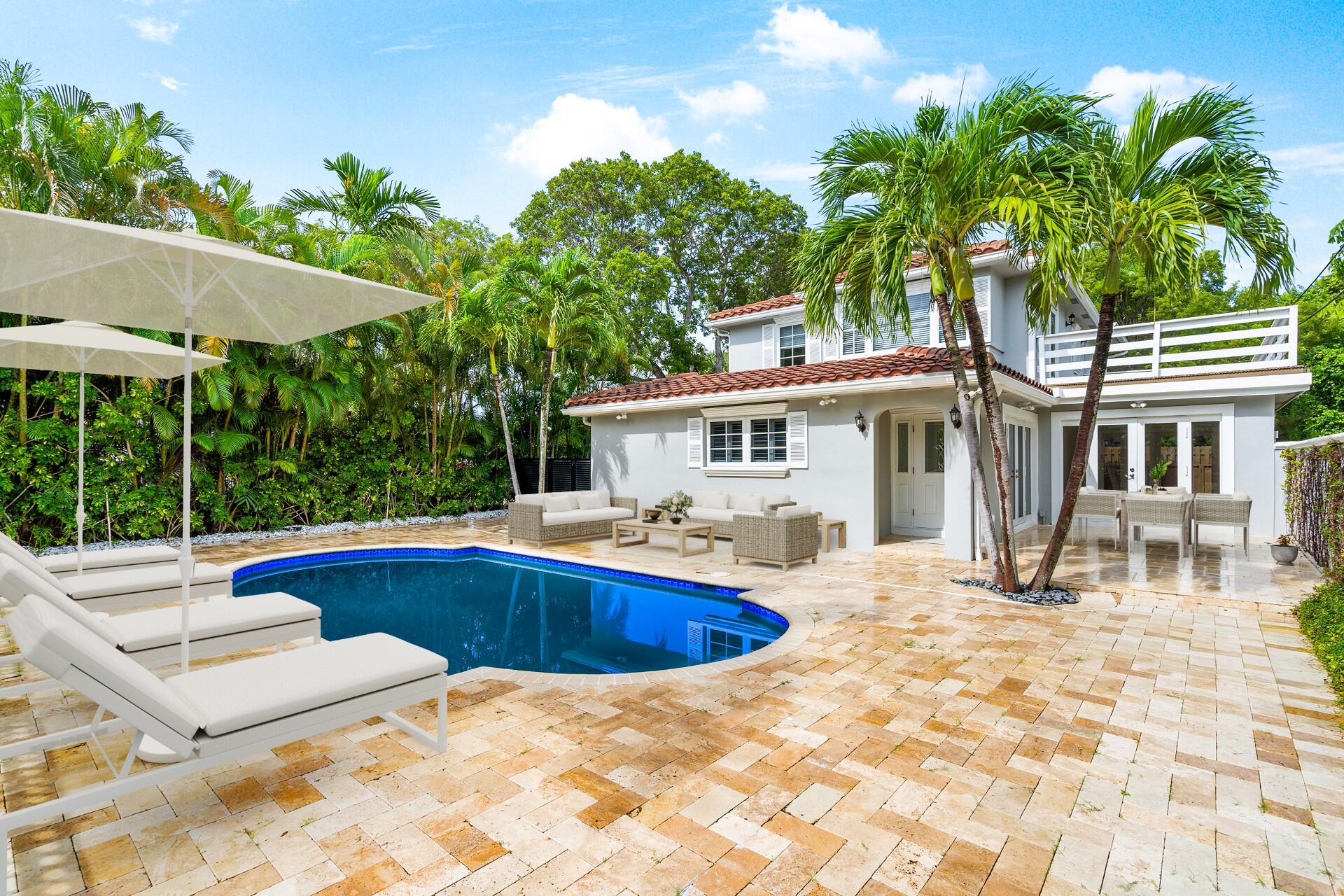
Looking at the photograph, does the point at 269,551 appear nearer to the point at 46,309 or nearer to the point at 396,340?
the point at 396,340

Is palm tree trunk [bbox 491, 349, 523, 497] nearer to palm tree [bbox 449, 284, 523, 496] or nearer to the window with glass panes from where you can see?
palm tree [bbox 449, 284, 523, 496]

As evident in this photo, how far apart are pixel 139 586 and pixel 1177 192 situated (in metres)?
10.3

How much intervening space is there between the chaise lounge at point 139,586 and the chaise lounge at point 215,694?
7.35 ft

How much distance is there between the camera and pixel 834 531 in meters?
11.9

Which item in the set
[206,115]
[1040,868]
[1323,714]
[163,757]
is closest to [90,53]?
[206,115]

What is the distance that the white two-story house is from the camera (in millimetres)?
11523

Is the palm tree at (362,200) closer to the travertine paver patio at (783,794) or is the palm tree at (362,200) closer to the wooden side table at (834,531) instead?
the wooden side table at (834,531)

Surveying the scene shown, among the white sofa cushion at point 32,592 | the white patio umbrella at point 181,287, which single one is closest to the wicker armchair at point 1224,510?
the white patio umbrella at point 181,287

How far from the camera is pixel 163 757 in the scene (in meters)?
3.57

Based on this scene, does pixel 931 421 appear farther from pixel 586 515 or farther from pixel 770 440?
pixel 586 515

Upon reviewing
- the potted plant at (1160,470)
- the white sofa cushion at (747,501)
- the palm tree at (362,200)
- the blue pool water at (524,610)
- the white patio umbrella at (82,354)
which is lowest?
the blue pool water at (524,610)

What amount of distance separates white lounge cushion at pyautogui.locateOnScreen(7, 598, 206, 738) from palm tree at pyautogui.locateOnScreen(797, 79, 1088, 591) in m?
7.01

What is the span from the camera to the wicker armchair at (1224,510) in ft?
34.1

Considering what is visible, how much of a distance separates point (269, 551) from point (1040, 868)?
1177 centimetres
